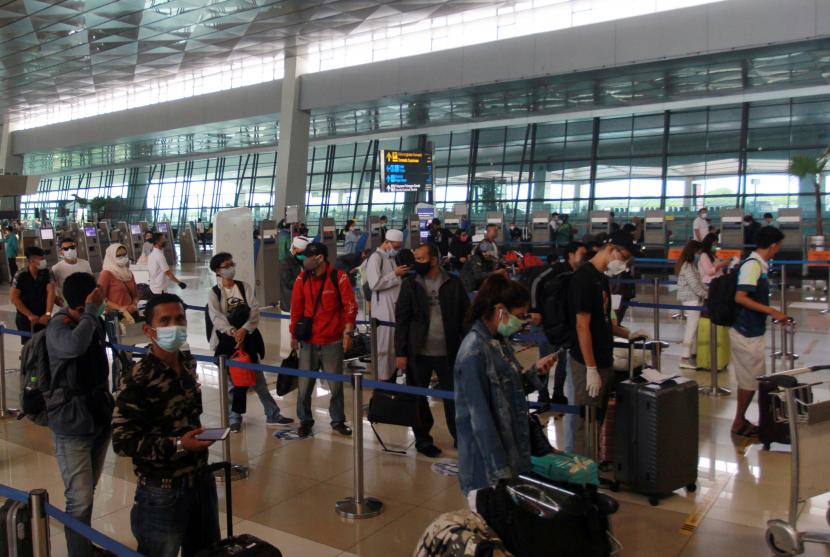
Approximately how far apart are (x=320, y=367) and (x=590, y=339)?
111 inches

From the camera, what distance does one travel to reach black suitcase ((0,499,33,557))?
266 cm

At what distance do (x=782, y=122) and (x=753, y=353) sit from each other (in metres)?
21.1

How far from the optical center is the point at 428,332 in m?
6.20

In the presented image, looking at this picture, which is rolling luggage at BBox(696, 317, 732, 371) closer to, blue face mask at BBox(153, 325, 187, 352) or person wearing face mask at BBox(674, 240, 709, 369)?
person wearing face mask at BBox(674, 240, 709, 369)

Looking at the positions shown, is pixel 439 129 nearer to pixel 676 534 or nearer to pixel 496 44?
pixel 496 44

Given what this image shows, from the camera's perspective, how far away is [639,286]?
2039 cm

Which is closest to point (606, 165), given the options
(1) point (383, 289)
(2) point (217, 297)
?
(1) point (383, 289)

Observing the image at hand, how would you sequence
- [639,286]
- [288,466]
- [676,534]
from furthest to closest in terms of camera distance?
1. [639,286]
2. [288,466]
3. [676,534]

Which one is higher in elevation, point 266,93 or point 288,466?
point 266,93

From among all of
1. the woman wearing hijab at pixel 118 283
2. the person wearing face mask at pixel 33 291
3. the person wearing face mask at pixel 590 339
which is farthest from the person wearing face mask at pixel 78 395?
Result: the woman wearing hijab at pixel 118 283

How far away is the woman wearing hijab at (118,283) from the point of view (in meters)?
9.43

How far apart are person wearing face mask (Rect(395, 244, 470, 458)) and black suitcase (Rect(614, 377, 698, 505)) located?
60.6 inches

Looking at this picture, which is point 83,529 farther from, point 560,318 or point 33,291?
point 33,291

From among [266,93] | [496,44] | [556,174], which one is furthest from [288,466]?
[556,174]
